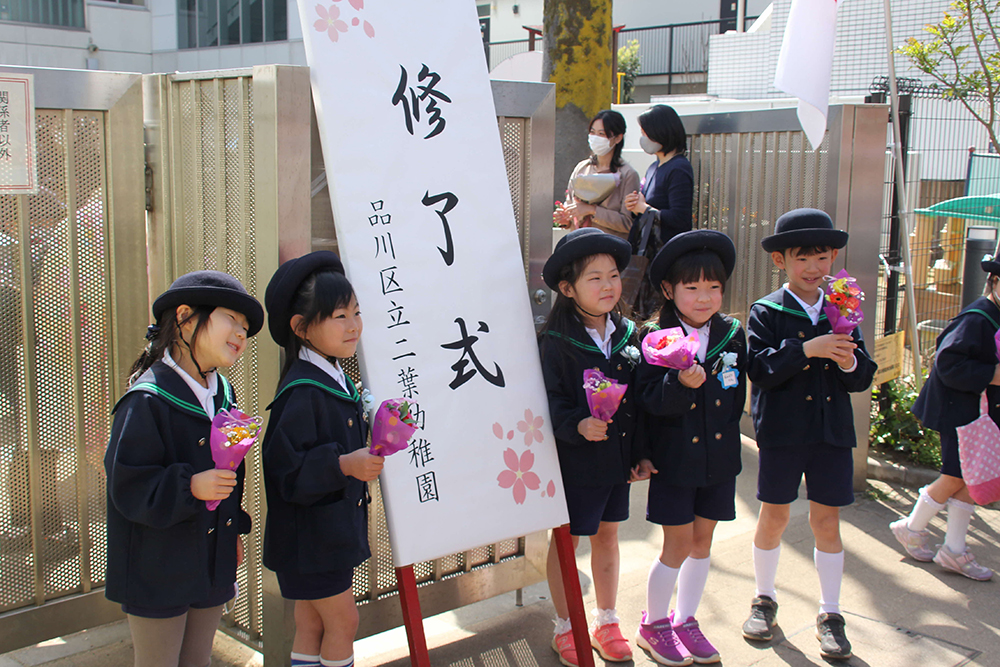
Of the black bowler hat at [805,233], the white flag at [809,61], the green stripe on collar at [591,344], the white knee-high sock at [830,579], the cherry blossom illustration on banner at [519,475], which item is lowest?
the white knee-high sock at [830,579]

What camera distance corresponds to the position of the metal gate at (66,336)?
2.95m

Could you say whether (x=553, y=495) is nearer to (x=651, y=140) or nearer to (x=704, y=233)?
(x=704, y=233)

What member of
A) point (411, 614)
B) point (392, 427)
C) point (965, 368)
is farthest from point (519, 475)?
point (965, 368)

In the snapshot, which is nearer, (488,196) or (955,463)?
(488,196)

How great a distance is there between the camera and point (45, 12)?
67.1 feet

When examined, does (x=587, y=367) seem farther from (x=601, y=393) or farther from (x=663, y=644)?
(x=663, y=644)

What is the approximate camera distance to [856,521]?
4.84 m

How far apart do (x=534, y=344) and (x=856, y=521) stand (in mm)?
2601

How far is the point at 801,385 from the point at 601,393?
106 centimetres

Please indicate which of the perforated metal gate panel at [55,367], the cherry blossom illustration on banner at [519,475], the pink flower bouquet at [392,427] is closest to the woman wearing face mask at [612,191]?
the cherry blossom illustration on banner at [519,475]

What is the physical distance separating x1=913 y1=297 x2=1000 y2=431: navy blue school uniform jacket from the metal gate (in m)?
3.35

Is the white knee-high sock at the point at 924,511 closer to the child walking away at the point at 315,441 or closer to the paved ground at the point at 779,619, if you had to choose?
the paved ground at the point at 779,619

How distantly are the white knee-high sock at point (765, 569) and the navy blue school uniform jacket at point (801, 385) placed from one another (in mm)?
489

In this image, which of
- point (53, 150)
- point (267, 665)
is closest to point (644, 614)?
point (267, 665)
